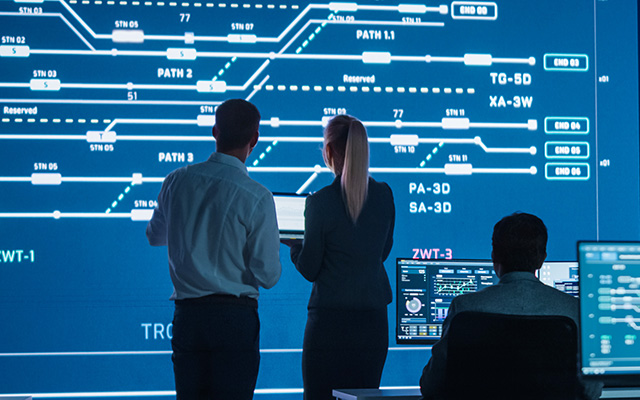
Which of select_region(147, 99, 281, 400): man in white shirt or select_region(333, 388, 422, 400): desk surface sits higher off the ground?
select_region(147, 99, 281, 400): man in white shirt

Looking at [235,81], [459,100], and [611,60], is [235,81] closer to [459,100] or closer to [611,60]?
[459,100]

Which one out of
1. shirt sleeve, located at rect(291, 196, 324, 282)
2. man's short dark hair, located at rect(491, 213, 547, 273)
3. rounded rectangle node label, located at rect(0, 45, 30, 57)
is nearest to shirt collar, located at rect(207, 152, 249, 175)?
shirt sleeve, located at rect(291, 196, 324, 282)

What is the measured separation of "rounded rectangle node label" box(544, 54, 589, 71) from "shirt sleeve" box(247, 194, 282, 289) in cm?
251

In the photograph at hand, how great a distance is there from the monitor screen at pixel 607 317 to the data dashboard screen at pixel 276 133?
2.40 meters

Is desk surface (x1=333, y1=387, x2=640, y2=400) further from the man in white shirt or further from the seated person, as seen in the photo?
the man in white shirt

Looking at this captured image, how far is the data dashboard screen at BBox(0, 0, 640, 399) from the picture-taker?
4.05m

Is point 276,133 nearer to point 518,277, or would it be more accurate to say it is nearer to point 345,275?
point 345,275

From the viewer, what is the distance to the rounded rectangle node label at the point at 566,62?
4.46m

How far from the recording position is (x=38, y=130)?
4070 mm

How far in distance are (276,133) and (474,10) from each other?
134 centimetres

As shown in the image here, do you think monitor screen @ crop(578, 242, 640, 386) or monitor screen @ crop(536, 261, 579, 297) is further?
monitor screen @ crop(536, 261, 579, 297)

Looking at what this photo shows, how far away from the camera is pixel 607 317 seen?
1.88 metres

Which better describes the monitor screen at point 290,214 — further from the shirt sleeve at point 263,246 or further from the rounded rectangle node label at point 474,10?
the rounded rectangle node label at point 474,10

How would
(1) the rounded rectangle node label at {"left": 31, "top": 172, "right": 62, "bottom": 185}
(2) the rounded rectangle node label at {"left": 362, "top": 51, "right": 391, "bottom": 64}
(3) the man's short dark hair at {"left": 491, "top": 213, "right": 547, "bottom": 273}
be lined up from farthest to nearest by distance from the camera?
(2) the rounded rectangle node label at {"left": 362, "top": 51, "right": 391, "bottom": 64} < (1) the rounded rectangle node label at {"left": 31, "top": 172, "right": 62, "bottom": 185} < (3) the man's short dark hair at {"left": 491, "top": 213, "right": 547, "bottom": 273}
